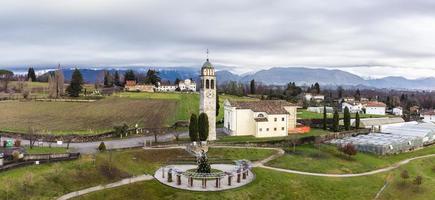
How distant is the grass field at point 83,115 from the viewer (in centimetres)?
6619

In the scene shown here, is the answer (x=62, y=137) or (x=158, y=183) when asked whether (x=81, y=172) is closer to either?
(x=158, y=183)

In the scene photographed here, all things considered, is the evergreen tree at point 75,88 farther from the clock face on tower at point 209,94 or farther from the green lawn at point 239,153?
the green lawn at point 239,153

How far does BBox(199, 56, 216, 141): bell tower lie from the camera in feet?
198

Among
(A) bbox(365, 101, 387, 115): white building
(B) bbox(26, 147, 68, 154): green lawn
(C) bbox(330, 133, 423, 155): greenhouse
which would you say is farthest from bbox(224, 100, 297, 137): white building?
(A) bbox(365, 101, 387, 115): white building

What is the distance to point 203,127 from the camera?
56688mm

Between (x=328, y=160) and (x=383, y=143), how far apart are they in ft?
46.2

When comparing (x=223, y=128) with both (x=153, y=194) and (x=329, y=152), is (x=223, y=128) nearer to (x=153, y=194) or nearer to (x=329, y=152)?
(x=329, y=152)

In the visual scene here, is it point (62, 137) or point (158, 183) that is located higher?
point (62, 137)

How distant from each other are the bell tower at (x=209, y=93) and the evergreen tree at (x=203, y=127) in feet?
11.5

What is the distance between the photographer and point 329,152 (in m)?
60.1

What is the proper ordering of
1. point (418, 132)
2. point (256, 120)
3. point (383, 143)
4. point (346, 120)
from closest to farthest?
point (383, 143)
point (256, 120)
point (418, 132)
point (346, 120)


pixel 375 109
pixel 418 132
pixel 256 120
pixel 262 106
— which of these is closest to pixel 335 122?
pixel 418 132

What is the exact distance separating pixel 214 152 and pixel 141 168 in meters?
12.0

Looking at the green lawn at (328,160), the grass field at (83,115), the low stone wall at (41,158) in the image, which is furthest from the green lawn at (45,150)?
the green lawn at (328,160)
